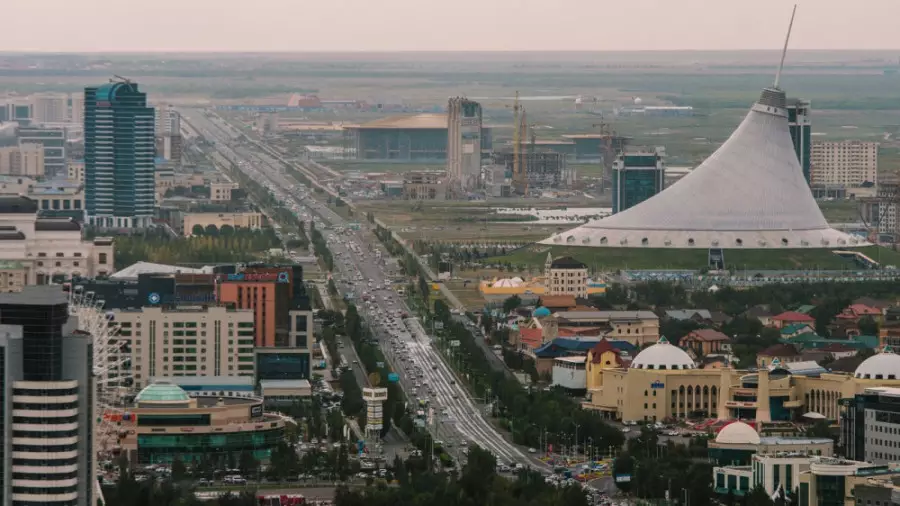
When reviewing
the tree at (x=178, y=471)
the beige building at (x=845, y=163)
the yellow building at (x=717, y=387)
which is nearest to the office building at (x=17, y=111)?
the beige building at (x=845, y=163)

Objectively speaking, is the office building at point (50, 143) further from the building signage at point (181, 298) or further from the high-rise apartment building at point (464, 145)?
the building signage at point (181, 298)

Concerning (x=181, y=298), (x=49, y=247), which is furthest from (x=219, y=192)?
(x=181, y=298)

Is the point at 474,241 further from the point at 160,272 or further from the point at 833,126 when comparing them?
the point at 833,126

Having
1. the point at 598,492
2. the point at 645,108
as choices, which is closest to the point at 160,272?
the point at 598,492

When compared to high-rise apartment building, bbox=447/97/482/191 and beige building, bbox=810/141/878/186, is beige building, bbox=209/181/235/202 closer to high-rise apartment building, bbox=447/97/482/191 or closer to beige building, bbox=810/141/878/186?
high-rise apartment building, bbox=447/97/482/191

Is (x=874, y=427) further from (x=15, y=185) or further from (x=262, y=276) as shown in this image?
(x=15, y=185)

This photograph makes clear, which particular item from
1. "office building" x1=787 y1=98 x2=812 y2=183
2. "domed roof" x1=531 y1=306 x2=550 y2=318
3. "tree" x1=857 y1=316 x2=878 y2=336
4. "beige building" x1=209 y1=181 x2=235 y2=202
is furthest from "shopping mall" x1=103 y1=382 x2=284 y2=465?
"beige building" x1=209 y1=181 x2=235 y2=202
